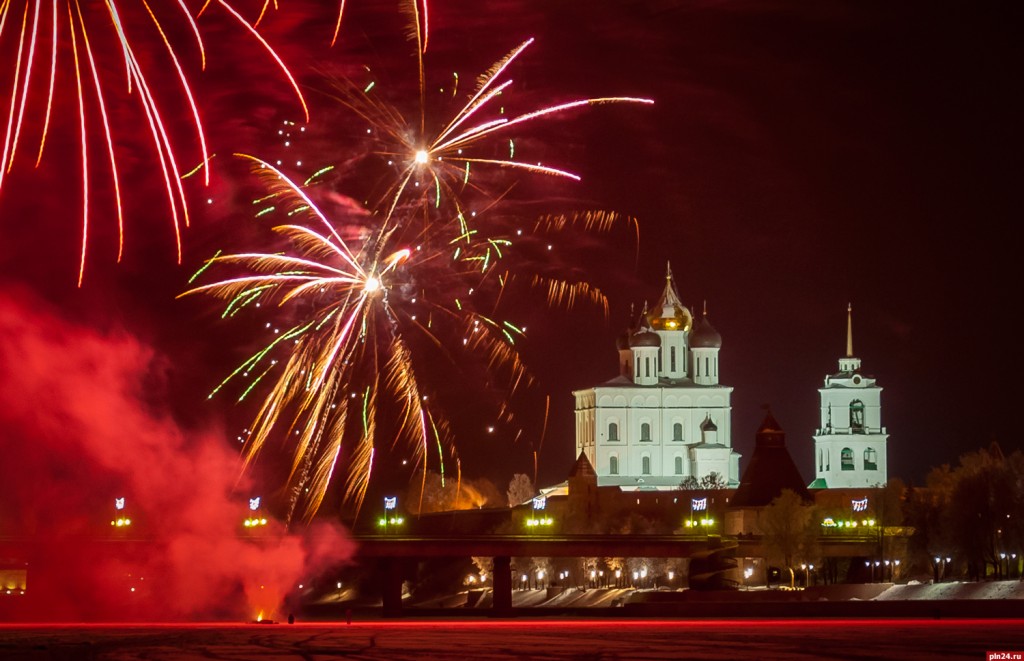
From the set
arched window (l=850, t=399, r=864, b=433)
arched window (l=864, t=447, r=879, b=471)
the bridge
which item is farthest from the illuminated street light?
arched window (l=850, t=399, r=864, b=433)

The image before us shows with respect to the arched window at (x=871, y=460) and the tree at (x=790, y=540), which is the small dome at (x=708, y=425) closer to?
the arched window at (x=871, y=460)

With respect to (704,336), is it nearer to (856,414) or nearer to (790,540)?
(856,414)

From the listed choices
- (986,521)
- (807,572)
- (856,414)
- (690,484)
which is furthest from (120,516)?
(856,414)

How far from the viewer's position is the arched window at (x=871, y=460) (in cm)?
15450

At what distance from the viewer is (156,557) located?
68.9m

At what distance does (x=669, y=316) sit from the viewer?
161 meters

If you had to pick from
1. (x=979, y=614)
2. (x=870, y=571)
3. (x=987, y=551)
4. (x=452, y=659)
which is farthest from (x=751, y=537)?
(x=452, y=659)

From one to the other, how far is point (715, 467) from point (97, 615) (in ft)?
310

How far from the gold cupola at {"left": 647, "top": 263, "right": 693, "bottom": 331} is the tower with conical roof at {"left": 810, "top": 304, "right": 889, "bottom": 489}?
1361cm

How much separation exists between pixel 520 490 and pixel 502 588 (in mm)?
72843

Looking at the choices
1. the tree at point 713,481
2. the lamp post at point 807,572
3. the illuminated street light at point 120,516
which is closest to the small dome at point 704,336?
the tree at point 713,481

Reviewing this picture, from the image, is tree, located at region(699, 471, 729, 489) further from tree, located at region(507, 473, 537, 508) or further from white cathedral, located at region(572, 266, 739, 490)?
tree, located at region(507, 473, 537, 508)

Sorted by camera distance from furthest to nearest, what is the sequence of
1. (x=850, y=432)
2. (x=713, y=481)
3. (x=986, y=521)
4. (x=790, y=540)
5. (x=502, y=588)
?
1. (x=850, y=432)
2. (x=713, y=481)
3. (x=790, y=540)
4. (x=502, y=588)
5. (x=986, y=521)

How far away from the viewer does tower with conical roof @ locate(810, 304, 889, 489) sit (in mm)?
154625
